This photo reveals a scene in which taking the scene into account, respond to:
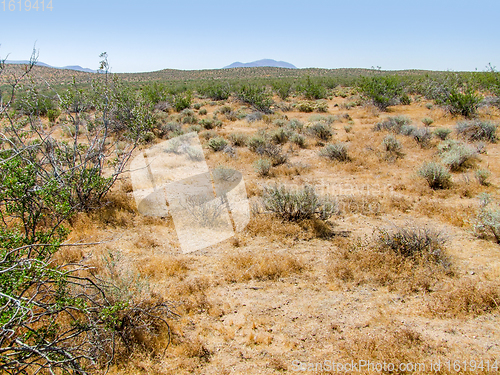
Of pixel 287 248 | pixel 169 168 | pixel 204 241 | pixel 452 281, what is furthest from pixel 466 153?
pixel 169 168

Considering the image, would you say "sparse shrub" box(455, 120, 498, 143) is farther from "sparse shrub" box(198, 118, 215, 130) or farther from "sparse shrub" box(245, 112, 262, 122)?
"sparse shrub" box(198, 118, 215, 130)

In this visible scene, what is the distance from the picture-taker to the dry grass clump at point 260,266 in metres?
4.50

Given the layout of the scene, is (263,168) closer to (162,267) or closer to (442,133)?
(162,267)

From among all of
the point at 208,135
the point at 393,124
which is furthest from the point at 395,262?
the point at 208,135

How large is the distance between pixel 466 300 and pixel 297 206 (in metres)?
3.06

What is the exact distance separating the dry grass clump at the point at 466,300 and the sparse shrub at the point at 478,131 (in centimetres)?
919

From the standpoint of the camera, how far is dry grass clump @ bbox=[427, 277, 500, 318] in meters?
3.47

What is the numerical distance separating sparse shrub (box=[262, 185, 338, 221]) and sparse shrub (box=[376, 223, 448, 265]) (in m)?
1.38

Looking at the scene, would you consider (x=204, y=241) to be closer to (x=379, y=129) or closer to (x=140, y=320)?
(x=140, y=320)

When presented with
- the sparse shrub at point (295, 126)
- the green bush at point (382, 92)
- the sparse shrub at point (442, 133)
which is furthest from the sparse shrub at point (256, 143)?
the green bush at point (382, 92)

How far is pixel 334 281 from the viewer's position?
14.1 feet

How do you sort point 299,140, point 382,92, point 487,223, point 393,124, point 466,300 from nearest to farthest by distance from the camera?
point 466,300 → point 487,223 → point 299,140 → point 393,124 → point 382,92

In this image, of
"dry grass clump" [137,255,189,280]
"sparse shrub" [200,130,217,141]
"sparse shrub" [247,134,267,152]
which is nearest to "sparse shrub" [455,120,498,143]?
"sparse shrub" [247,134,267,152]

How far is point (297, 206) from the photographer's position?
596 centimetres
